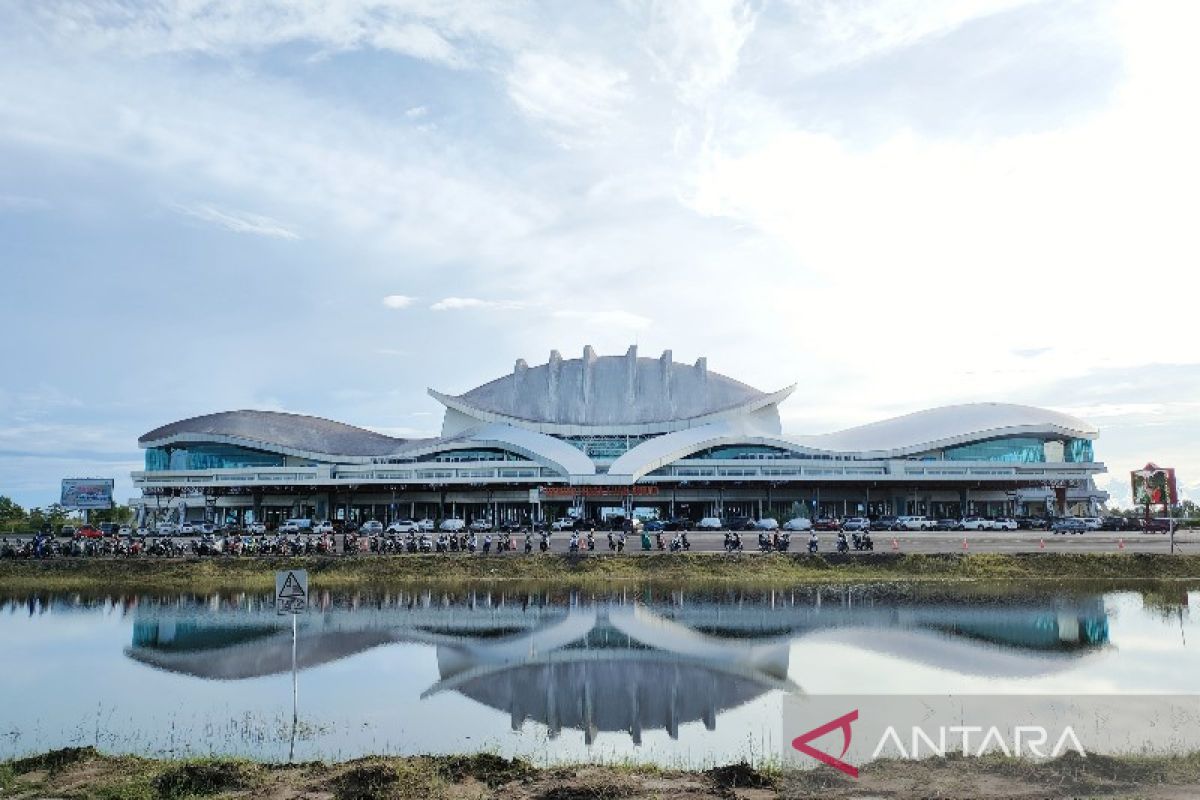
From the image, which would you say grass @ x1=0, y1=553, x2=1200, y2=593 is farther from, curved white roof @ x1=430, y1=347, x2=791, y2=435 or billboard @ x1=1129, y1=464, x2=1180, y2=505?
curved white roof @ x1=430, y1=347, x2=791, y2=435

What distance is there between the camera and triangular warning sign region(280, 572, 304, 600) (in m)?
16.6

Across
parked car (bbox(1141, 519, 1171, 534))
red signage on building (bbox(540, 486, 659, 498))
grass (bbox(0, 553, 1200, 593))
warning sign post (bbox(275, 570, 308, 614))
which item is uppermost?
red signage on building (bbox(540, 486, 659, 498))

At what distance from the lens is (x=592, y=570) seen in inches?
1512

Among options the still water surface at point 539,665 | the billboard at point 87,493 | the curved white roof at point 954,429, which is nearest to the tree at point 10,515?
the billboard at point 87,493

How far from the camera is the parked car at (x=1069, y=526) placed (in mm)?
54194

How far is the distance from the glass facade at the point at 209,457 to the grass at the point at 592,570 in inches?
1628

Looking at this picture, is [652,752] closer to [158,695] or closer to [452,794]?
[452,794]

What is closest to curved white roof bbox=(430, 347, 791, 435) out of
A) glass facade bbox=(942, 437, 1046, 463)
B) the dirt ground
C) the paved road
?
glass facade bbox=(942, 437, 1046, 463)

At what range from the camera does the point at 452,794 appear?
37.1 feet

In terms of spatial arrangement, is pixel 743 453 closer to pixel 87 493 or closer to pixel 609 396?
pixel 609 396

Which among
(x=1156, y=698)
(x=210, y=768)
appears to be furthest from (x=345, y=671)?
(x=1156, y=698)

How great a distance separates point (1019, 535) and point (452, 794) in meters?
46.5

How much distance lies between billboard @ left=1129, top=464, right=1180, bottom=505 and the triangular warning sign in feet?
157

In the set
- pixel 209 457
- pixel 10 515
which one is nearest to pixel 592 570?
pixel 209 457
